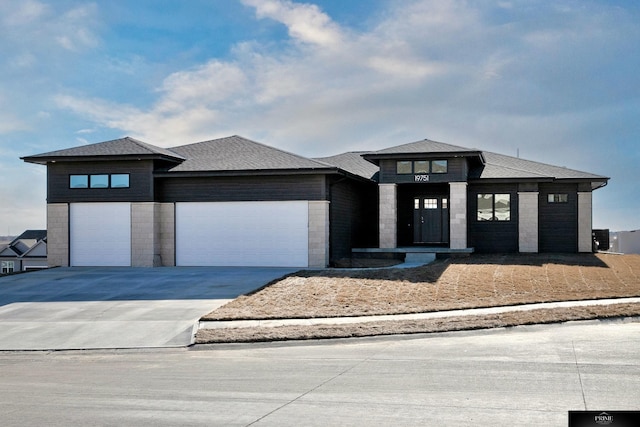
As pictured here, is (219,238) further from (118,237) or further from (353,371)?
(353,371)

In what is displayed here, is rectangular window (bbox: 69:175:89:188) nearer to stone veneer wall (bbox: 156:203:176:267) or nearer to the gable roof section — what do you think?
the gable roof section

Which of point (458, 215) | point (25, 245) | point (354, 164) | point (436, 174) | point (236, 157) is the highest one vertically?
point (354, 164)

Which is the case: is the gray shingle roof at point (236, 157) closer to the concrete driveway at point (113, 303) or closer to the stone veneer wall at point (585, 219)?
the concrete driveway at point (113, 303)

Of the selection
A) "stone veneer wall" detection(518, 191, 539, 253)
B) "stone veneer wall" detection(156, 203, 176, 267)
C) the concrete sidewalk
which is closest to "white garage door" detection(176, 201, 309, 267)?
"stone veneer wall" detection(156, 203, 176, 267)

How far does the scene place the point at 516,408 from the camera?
7.84 m

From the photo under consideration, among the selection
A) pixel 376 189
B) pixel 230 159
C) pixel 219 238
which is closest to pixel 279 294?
pixel 219 238

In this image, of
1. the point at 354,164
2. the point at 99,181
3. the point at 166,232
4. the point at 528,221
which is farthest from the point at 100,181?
the point at 528,221

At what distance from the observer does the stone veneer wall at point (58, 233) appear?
94.9 feet

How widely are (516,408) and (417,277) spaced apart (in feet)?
47.3

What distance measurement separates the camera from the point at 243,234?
2775cm

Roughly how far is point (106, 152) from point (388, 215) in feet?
43.4

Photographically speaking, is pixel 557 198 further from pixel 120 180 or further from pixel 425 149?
pixel 120 180

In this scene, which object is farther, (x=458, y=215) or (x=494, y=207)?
(x=494, y=207)

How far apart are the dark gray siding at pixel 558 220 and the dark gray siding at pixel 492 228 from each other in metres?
1.60
